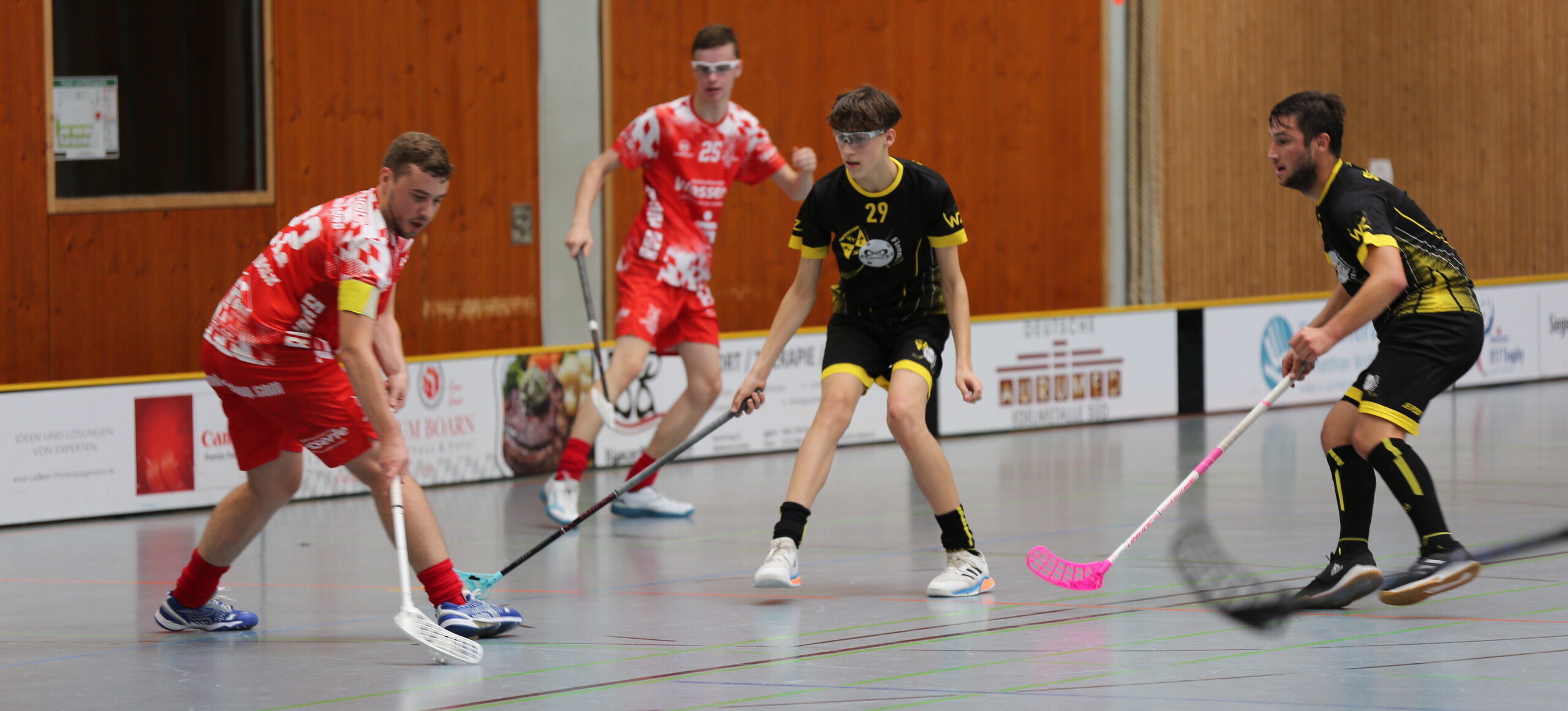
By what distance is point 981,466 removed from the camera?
9117 mm

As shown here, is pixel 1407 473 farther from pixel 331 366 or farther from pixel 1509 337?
pixel 1509 337

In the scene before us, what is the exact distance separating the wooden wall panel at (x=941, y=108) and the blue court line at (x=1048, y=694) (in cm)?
579

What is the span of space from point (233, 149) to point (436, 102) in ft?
3.52

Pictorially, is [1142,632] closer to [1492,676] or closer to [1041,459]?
[1492,676]

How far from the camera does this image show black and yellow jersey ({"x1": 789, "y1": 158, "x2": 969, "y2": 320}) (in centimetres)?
563

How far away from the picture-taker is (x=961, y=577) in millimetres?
5621

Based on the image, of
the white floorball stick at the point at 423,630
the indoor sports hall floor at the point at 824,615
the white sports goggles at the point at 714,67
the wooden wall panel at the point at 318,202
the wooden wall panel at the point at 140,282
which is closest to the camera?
the indoor sports hall floor at the point at 824,615

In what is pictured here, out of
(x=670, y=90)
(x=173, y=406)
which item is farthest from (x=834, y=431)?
(x=670, y=90)

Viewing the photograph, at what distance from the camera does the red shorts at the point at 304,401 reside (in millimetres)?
4848

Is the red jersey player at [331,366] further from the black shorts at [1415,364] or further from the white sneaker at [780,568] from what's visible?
the black shorts at [1415,364]

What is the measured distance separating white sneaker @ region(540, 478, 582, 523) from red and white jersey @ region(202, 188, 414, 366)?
2.57 m

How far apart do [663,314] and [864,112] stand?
2.24 meters

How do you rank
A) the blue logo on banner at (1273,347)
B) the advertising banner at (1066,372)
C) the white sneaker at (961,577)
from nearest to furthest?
the white sneaker at (961,577) → the advertising banner at (1066,372) → the blue logo on banner at (1273,347)

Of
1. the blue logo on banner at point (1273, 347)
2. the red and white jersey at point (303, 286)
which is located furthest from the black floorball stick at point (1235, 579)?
the blue logo on banner at point (1273, 347)
